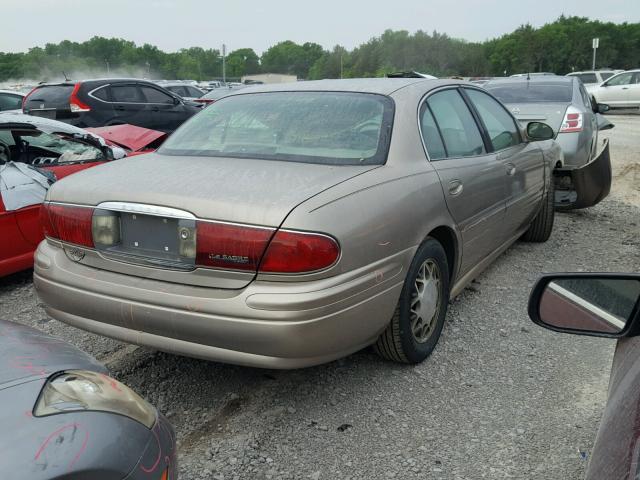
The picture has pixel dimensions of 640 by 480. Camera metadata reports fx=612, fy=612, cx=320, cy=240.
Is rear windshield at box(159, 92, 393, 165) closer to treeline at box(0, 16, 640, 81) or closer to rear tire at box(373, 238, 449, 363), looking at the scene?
rear tire at box(373, 238, 449, 363)

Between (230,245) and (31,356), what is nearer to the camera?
(31,356)

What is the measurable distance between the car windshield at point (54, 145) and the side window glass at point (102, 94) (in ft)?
19.5

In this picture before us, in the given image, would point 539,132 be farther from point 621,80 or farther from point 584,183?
point 621,80

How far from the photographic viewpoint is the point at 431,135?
347cm

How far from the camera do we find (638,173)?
8.98 m

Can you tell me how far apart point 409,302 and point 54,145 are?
4004mm

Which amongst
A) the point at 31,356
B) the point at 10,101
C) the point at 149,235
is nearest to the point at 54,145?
the point at 149,235

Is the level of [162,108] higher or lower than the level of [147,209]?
higher

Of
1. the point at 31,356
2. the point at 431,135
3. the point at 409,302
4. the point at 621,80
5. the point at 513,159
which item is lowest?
the point at 409,302

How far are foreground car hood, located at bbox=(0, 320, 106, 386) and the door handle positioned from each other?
7.01 feet

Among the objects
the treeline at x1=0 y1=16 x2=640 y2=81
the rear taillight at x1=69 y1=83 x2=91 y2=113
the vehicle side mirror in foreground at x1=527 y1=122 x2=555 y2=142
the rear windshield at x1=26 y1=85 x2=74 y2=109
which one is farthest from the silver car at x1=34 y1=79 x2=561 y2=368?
the treeline at x1=0 y1=16 x2=640 y2=81

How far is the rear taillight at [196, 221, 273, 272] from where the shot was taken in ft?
8.09

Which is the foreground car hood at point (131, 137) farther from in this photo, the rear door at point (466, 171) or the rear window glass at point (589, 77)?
the rear window glass at point (589, 77)

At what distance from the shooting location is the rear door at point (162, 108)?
12000mm
